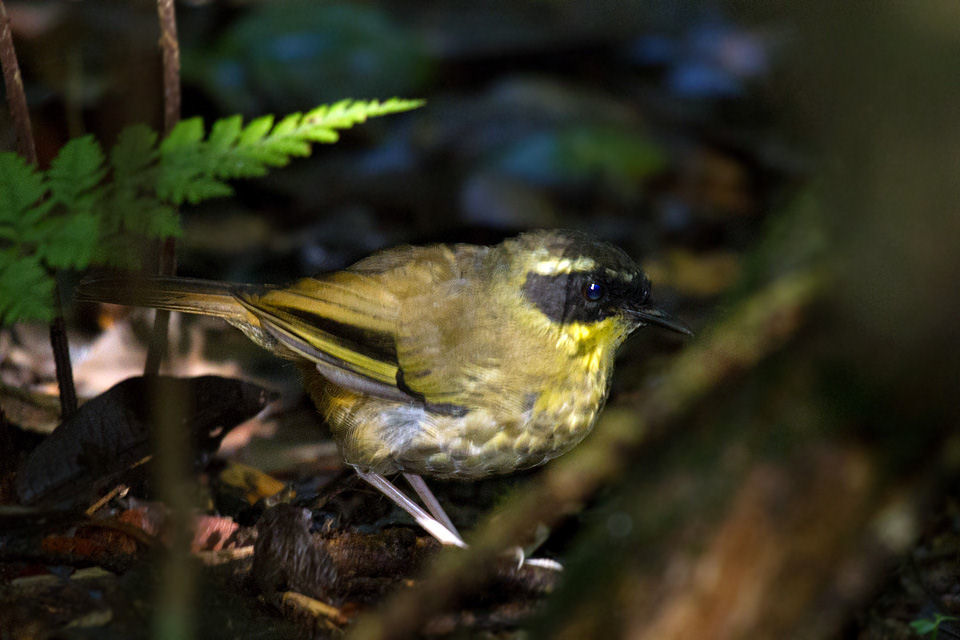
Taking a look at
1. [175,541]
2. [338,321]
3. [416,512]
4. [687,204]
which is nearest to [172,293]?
[338,321]

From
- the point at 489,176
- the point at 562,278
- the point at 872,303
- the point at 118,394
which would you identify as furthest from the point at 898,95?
the point at 489,176

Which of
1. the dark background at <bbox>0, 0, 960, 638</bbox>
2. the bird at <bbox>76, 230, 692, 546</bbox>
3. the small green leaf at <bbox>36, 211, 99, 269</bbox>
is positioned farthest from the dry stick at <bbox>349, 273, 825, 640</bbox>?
the small green leaf at <bbox>36, 211, 99, 269</bbox>

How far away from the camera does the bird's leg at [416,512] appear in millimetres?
3006

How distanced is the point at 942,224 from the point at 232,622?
1.83 meters

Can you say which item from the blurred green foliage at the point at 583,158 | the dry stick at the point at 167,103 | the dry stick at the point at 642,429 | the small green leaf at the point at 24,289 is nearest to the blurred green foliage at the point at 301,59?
the blurred green foliage at the point at 583,158

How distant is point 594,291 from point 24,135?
5.78 ft

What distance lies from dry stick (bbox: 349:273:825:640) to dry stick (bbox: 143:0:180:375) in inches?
65.7

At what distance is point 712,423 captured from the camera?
74.5 inches

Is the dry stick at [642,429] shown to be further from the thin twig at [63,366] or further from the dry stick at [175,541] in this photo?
the thin twig at [63,366]

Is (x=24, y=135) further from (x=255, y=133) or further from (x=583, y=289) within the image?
(x=583, y=289)

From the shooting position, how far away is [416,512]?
3.14 metres

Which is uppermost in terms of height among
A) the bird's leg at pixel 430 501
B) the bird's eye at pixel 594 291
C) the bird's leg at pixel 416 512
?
the bird's eye at pixel 594 291

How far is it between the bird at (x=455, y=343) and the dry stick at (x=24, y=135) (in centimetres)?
20

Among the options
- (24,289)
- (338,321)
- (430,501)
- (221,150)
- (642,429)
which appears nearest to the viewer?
(642,429)
